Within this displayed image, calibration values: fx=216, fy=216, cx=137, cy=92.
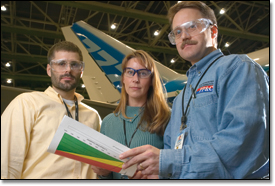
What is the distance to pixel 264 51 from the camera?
23.0 ft

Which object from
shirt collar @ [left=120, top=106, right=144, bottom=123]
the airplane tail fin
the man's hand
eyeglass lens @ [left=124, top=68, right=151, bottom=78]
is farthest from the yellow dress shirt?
the airplane tail fin

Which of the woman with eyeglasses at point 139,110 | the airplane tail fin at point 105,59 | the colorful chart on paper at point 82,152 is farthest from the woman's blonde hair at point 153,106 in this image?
the airplane tail fin at point 105,59

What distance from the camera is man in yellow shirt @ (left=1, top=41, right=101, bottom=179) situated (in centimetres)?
186

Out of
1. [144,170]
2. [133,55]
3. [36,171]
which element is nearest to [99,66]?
[133,55]

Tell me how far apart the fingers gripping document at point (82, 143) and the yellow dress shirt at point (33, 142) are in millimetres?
790

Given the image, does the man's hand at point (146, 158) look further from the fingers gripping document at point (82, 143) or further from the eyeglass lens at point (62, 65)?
the eyeglass lens at point (62, 65)

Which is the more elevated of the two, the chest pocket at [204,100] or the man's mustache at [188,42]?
the man's mustache at [188,42]

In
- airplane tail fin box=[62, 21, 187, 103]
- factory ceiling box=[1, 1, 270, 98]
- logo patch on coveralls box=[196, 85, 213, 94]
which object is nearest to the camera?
logo patch on coveralls box=[196, 85, 213, 94]

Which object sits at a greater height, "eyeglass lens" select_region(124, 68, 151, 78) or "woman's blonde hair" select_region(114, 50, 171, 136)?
"eyeglass lens" select_region(124, 68, 151, 78)

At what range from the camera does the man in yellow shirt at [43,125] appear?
1.86 m

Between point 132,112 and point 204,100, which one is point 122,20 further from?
point 204,100

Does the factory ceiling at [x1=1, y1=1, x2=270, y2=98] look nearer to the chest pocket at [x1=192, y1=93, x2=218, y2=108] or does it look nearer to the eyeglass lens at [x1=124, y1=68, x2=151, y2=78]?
the eyeglass lens at [x1=124, y1=68, x2=151, y2=78]

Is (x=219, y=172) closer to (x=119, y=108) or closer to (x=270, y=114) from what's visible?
(x=270, y=114)

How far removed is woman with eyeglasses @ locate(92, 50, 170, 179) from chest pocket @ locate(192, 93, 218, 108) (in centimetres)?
68
